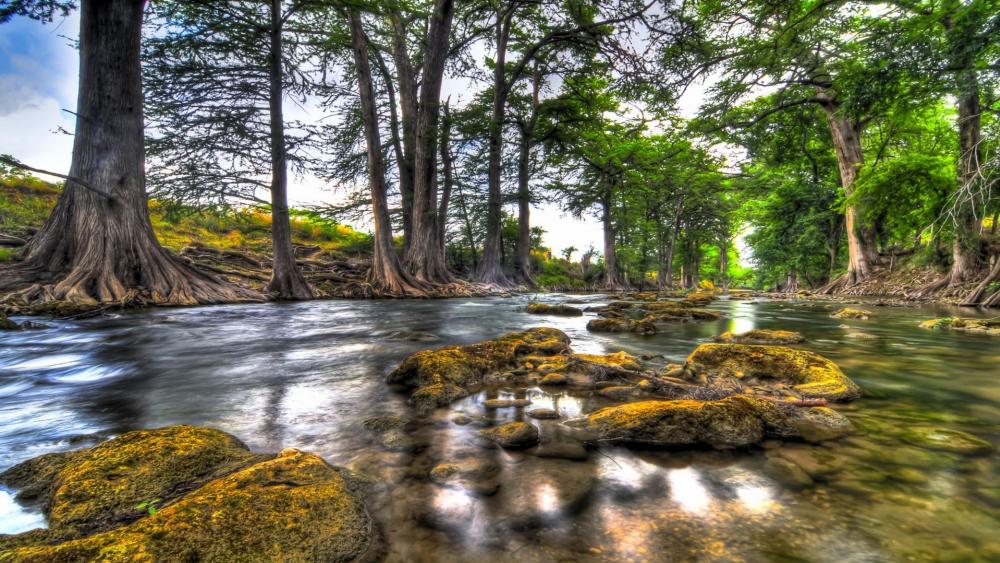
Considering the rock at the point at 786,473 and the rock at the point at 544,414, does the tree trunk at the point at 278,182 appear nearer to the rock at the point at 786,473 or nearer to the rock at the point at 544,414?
the rock at the point at 544,414

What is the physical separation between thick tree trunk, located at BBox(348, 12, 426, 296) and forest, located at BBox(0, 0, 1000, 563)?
0.09 metres

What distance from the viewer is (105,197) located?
6.81 m

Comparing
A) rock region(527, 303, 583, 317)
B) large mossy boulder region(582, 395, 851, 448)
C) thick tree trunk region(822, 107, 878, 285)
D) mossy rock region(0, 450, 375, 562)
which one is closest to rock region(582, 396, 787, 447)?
large mossy boulder region(582, 395, 851, 448)

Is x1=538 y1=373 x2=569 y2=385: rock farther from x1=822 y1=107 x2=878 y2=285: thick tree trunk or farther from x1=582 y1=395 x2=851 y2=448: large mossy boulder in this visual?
x1=822 y1=107 x2=878 y2=285: thick tree trunk

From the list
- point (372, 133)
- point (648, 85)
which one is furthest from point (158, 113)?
point (648, 85)

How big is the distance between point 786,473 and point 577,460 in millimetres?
796

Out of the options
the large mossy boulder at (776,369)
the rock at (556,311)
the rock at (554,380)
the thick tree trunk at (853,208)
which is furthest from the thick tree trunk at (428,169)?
the thick tree trunk at (853,208)

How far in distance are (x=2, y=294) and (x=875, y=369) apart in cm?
1116

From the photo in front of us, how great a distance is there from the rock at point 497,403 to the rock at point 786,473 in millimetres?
1281

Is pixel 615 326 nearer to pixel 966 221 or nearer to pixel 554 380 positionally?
pixel 554 380

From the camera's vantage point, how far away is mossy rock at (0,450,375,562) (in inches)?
34.5

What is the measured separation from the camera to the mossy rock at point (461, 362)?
266 cm

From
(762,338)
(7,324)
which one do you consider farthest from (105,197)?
(762,338)

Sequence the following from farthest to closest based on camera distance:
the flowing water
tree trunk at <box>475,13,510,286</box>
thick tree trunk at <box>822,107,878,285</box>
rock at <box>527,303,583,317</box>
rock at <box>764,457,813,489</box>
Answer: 1. tree trunk at <box>475,13,510,286</box>
2. thick tree trunk at <box>822,107,878,285</box>
3. rock at <box>527,303,583,317</box>
4. rock at <box>764,457,813,489</box>
5. the flowing water
